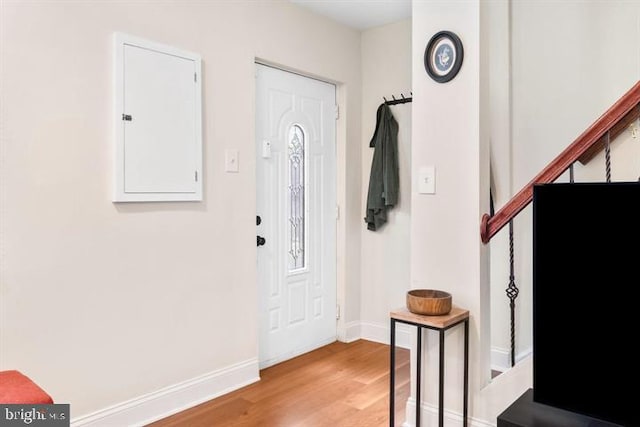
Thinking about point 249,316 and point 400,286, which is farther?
point 400,286

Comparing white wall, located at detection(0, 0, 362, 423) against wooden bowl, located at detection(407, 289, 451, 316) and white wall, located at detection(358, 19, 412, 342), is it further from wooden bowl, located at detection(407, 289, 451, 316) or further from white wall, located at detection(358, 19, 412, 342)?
wooden bowl, located at detection(407, 289, 451, 316)

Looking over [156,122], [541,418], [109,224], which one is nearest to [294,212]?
[156,122]

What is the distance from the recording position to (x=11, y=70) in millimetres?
1979

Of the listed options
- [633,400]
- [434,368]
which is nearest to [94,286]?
[434,368]

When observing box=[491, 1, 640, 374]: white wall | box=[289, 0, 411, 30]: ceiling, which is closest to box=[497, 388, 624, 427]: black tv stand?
box=[491, 1, 640, 374]: white wall

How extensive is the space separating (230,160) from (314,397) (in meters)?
1.51

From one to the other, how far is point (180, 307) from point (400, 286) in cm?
180

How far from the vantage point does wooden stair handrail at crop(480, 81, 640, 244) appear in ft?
5.54

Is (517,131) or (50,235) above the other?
(517,131)

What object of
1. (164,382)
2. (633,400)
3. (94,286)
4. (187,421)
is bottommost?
(187,421)

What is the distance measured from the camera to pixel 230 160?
2.86 meters

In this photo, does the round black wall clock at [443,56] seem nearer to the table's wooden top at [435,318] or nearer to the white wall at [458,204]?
the white wall at [458,204]

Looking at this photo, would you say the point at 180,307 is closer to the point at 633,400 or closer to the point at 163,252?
the point at 163,252

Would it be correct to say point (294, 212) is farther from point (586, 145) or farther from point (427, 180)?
point (586, 145)
